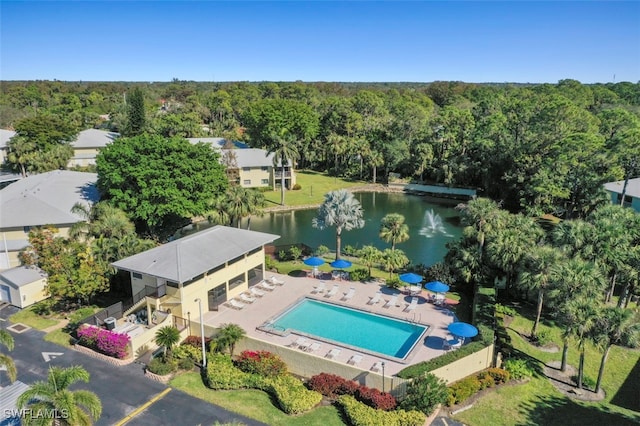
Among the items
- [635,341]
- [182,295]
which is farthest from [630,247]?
[182,295]

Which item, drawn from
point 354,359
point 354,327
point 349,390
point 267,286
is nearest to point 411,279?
point 354,327

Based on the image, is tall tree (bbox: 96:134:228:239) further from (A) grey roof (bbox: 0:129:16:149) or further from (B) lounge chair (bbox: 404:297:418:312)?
(A) grey roof (bbox: 0:129:16:149)

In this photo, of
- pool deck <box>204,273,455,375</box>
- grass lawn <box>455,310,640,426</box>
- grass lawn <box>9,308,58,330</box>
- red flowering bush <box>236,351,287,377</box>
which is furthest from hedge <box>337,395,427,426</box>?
grass lawn <box>9,308,58,330</box>

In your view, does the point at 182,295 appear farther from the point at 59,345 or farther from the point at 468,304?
the point at 468,304

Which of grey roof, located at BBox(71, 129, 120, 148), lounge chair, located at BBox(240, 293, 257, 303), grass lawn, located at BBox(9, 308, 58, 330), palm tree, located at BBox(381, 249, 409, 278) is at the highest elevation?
grey roof, located at BBox(71, 129, 120, 148)

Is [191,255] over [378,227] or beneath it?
over

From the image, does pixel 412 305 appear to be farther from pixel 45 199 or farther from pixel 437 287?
pixel 45 199
